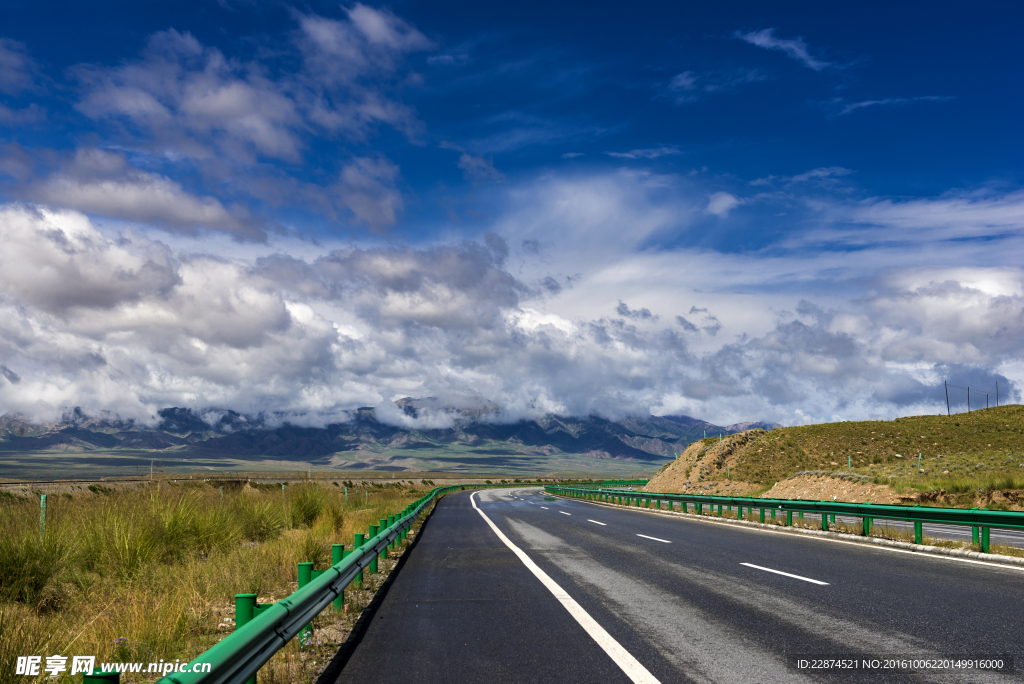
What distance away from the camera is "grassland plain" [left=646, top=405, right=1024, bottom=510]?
111 ft

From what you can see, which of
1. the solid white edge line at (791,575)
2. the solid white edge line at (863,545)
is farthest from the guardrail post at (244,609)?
the solid white edge line at (863,545)

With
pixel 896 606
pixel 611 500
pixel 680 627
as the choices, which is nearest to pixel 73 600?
pixel 680 627

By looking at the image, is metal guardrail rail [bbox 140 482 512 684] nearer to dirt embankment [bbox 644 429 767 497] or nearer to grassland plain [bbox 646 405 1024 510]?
grassland plain [bbox 646 405 1024 510]

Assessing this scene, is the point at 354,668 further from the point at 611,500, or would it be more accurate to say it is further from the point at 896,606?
the point at 611,500

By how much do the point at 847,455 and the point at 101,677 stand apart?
6016 cm

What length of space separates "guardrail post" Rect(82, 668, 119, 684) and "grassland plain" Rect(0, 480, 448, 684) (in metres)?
2.61

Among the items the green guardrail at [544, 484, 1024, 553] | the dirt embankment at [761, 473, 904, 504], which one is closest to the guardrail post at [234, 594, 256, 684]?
the green guardrail at [544, 484, 1024, 553]

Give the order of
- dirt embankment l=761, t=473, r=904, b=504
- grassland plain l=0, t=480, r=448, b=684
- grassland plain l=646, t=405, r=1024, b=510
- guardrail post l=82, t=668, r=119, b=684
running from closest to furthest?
guardrail post l=82, t=668, r=119, b=684 < grassland plain l=0, t=480, r=448, b=684 < dirt embankment l=761, t=473, r=904, b=504 < grassland plain l=646, t=405, r=1024, b=510

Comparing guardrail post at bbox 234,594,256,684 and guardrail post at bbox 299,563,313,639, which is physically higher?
guardrail post at bbox 234,594,256,684

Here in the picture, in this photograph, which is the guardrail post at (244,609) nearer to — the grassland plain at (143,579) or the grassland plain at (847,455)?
the grassland plain at (143,579)

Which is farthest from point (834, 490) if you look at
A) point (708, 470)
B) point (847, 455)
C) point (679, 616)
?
point (679, 616)

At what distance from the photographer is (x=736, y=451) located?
60031 millimetres

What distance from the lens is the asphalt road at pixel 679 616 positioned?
18.4 feet

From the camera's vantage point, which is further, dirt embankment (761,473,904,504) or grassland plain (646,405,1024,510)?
grassland plain (646,405,1024,510)
